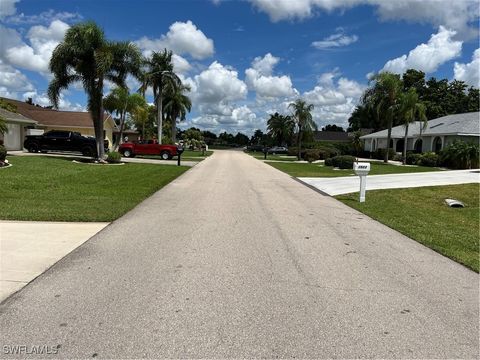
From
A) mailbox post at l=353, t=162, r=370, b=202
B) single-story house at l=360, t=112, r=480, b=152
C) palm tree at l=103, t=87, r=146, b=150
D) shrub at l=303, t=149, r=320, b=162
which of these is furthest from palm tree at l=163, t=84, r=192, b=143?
mailbox post at l=353, t=162, r=370, b=202

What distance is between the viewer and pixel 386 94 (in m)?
36.5

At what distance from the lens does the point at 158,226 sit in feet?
27.4

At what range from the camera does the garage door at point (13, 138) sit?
29075mm

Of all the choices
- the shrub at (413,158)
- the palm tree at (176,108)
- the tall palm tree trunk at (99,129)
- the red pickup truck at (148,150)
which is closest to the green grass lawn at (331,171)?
the shrub at (413,158)

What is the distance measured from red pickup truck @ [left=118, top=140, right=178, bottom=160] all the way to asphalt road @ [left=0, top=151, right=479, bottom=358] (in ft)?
87.7

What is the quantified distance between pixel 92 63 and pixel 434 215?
1880 centimetres

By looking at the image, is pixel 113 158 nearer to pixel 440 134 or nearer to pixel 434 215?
pixel 434 215

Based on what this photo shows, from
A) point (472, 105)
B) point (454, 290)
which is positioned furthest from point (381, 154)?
point (454, 290)

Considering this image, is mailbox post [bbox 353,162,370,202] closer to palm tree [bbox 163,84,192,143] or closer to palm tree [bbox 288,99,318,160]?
palm tree [bbox 288,99,318,160]

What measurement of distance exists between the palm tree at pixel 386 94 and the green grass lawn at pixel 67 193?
24450 millimetres

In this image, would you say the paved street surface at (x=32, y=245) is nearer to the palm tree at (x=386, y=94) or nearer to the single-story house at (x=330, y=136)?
the palm tree at (x=386, y=94)

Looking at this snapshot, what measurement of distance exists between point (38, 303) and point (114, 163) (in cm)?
2129

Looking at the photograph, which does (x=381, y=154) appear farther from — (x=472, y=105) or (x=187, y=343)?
(x=187, y=343)

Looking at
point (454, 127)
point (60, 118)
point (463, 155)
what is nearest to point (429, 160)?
point (463, 155)
